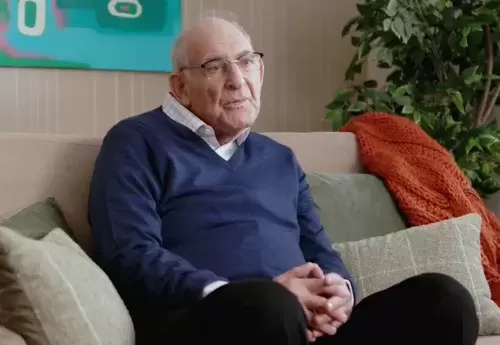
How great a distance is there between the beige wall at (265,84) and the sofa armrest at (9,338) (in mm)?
1524

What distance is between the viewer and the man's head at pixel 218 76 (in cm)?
162

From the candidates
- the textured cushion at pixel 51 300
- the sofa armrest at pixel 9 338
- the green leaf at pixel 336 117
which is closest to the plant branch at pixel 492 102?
the green leaf at pixel 336 117

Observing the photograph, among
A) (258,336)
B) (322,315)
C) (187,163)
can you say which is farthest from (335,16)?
(258,336)

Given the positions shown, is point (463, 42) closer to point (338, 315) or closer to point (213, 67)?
point (213, 67)

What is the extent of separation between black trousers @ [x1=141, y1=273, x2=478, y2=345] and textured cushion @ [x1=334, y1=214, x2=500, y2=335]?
1.23ft

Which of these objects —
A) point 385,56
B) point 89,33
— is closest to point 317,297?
point 385,56

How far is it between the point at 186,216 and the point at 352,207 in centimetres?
58

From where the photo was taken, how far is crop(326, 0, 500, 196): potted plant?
2312mm

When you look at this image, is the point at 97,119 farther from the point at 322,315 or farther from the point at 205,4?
the point at 322,315

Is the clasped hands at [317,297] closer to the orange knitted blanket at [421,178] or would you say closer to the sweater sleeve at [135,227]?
the sweater sleeve at [135,227]

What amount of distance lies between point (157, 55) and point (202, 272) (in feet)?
4.95

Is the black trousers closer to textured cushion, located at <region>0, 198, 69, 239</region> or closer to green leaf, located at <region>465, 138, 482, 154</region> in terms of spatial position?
A: textured cushion, located at <region>0, 198, 69, 239</region>

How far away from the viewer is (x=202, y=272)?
4.26 feet

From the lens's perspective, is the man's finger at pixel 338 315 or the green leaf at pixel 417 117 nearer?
the man's finger at pixel 338 315
